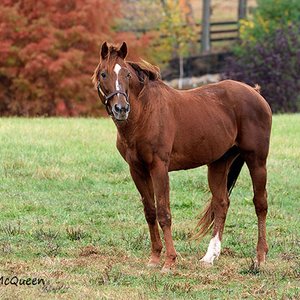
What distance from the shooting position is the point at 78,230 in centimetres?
980

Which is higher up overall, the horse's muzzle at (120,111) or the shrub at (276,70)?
the horse's muzzle at (120,111)

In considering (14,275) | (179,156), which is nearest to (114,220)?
(179,156)

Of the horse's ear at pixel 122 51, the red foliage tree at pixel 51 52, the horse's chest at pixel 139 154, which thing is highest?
the horse's ear at pixel 122 51

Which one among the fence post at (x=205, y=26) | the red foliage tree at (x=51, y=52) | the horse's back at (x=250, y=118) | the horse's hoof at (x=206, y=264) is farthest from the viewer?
the fence post at (x=205, y=26)

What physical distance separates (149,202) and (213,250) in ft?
2.93

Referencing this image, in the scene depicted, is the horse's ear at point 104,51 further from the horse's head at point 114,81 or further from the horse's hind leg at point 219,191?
the horse's hind leg at point 219,191

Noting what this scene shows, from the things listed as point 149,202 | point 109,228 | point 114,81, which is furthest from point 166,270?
point 109,228

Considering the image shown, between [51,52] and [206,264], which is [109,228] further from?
[51,52]

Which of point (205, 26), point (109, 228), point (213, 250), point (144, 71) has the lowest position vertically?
point (205, 26)

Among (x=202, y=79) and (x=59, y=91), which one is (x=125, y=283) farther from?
(x=202, y=79)

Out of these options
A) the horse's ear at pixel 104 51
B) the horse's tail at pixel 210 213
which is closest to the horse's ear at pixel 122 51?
the horse's ear at pixel 104 51

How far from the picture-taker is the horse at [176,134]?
820 cm

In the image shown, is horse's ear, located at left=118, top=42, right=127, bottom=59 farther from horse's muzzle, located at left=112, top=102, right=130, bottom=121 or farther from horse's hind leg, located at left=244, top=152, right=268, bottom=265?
horse's hind leg, located at left=244, top=152, right=268, bottom=265

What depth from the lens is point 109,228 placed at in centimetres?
1032
